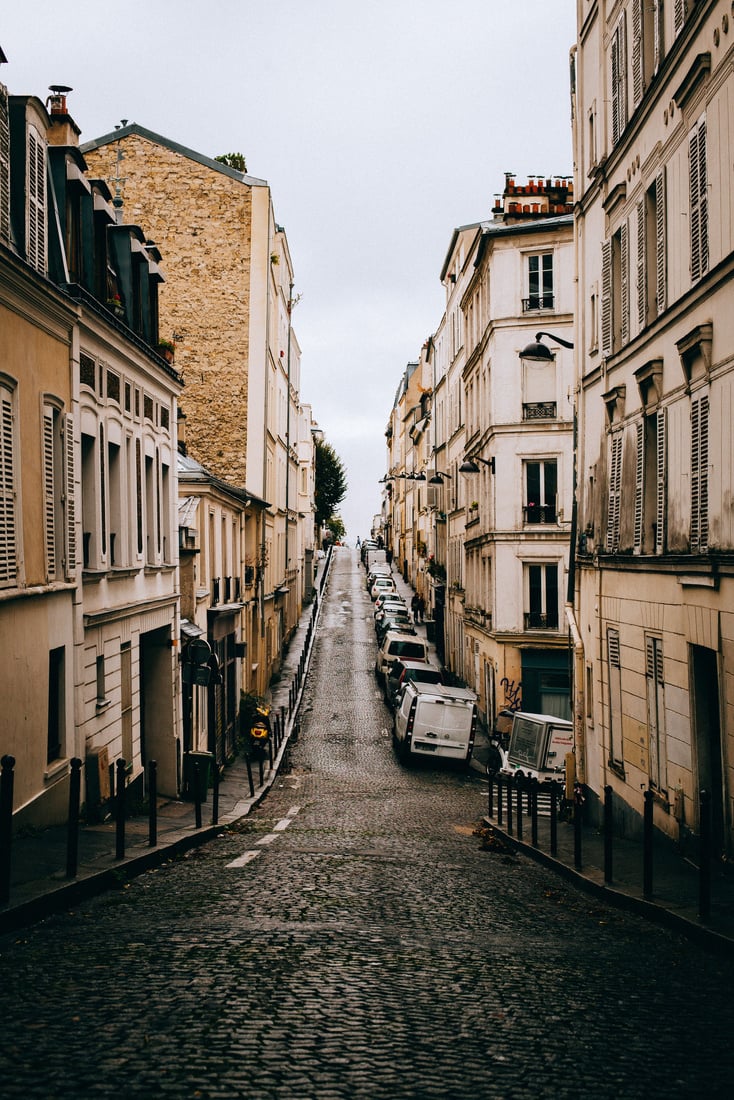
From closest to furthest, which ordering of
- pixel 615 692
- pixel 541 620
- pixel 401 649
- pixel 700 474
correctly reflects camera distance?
pixel 700 474 < pixel 615 692 < pixel 541 620 < pixel 401 649

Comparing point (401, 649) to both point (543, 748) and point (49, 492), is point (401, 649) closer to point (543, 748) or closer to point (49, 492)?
point (543, 748)

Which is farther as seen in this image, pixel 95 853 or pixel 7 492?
pixel 95 853

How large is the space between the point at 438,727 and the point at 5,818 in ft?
68.2

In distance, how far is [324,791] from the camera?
24234mm

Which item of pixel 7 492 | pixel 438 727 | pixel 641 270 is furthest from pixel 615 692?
pixel 438 727

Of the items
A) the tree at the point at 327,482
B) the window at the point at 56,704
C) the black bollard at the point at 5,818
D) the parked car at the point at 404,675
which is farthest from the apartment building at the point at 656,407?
the tree at the point at 327,482

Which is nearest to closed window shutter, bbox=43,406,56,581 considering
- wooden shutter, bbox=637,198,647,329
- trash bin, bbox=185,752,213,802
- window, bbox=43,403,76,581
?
window, bbox=43,403,76,581

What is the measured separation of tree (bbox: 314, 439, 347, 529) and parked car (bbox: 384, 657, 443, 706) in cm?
7259

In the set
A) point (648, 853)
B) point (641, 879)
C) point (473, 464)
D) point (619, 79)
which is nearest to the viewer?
point (648, 853)

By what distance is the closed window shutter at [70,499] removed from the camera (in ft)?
48.3

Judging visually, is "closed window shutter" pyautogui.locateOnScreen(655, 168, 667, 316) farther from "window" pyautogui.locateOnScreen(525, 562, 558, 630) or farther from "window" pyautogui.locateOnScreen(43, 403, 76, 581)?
"window" pyautogui.locateOnScreen(525, 562, 558, 630)

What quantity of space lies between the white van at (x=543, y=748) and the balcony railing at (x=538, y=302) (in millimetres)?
14620

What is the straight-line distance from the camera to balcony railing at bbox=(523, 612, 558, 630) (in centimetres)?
3425

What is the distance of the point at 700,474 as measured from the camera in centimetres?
1290
